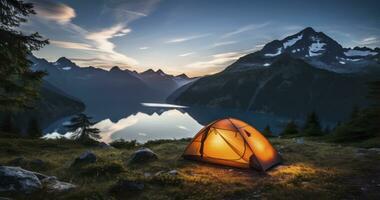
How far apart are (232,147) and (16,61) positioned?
435 inches

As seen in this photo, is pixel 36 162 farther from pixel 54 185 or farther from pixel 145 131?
pixel 145 131

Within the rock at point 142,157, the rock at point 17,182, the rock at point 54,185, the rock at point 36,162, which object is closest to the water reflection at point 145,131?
the rock at point 142,157

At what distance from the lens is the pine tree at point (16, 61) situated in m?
12.7

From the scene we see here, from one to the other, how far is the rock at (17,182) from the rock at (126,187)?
2477mm

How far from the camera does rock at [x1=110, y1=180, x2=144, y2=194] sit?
9.65m

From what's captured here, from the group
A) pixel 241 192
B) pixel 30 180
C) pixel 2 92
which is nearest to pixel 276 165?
pixel 241 192

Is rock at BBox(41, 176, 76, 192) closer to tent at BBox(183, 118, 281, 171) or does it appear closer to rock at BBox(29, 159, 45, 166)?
rock at BBox(29, 159, 45, 166)

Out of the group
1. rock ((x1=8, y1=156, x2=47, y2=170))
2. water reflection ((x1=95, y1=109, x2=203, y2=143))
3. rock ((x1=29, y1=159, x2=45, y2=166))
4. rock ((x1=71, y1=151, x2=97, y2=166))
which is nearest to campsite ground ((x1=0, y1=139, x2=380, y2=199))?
rock ((x1=8, y1=156, x2=47, y2=170))

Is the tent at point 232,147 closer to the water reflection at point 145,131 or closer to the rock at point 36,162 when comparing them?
the rock at point 36,162

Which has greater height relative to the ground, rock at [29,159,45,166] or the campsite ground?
rock at [29,159,45,166]

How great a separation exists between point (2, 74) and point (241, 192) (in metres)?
11.9

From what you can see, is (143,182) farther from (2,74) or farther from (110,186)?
(2,74)

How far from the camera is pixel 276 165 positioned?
1520 cm

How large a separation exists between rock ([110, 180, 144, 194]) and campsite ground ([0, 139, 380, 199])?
0.11m
